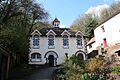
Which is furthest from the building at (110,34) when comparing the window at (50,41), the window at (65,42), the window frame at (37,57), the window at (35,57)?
the window at (35,57)

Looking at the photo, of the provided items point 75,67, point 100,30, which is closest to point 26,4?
point 100,30

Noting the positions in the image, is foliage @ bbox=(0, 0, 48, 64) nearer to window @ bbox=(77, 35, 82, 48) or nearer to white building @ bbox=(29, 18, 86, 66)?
white building @ bbox=(29, 18, 86, 66)

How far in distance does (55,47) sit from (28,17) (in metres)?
8.73

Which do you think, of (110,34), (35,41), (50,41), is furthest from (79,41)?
(35,41)

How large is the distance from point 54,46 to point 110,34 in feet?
41.6

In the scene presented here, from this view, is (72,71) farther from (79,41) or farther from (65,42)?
(79,41)

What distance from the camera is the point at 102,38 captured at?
157ft

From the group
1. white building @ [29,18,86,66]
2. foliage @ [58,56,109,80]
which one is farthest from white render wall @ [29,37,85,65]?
foliage @ [58,56,109,80]

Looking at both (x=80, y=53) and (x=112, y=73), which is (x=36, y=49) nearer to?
(x=80, y=53)

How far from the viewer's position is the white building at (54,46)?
49750mm

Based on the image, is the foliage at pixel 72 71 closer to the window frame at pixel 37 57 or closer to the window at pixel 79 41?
the window frame at pixel 37 57

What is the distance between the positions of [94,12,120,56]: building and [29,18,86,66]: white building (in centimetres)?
487

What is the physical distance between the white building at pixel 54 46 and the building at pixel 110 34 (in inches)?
192

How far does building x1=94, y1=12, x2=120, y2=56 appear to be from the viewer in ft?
134
